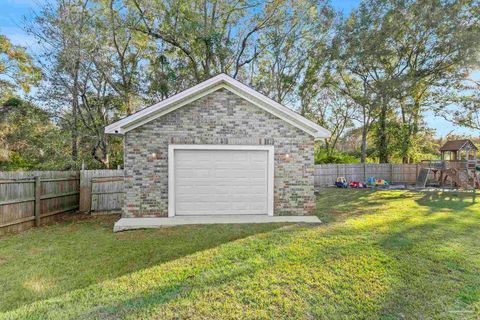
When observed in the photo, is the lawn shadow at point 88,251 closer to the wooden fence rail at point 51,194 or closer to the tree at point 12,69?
the wooden fence rail at point 51,194

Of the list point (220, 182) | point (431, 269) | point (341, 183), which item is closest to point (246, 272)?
point (431, 269)

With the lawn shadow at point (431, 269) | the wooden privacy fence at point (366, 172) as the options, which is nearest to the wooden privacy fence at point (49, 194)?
the lawn shadow at point (431, 269)

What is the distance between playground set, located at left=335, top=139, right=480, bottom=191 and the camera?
14141 mm

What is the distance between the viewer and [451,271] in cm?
441

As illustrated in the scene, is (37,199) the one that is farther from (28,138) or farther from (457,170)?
(457,170)

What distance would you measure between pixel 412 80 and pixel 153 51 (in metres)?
20.3

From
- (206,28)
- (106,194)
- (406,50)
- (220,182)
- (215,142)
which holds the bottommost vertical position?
(106,194)

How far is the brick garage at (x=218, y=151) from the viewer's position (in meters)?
7.87

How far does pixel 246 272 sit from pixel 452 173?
608 inches

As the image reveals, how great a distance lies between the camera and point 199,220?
777 cm

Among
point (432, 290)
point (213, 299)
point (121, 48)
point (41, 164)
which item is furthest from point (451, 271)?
point (121, 48)

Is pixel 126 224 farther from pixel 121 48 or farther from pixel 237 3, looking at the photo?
pixel 237 3

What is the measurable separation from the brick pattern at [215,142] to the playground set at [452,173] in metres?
10.3

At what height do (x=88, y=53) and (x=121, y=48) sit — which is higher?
(x=121, y=48)
